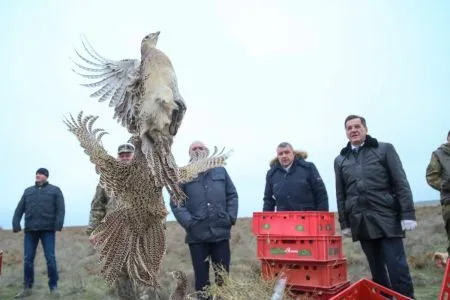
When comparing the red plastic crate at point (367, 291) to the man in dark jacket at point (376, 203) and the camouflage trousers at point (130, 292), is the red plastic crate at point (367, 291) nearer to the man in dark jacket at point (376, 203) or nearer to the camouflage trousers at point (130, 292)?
the man in dark jacket at point (376, 203)

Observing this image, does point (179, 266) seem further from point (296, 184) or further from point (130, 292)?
point (130, 292)

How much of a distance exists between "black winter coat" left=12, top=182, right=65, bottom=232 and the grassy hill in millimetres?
1252

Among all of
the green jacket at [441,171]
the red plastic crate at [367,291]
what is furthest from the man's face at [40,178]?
the green jacket at [441,171]

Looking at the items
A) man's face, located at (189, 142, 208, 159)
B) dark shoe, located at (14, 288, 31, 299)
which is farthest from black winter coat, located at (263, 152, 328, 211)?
dark shoe, located at (14, 288, 31, 299)

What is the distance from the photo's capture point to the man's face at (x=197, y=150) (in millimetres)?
4090

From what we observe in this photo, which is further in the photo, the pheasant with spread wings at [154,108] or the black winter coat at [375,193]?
the black winter coat at [375,193]

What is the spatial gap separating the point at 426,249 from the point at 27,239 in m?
8.55

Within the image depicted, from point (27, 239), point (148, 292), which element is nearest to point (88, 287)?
point (27, 239)

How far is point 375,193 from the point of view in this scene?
436 cm

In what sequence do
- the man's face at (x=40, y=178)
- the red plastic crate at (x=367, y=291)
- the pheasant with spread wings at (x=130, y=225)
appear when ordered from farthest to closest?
the man's face at (x=40, y=178)
the red plastic crate at (x=367, y=291)
the pheasant with spread wings at (x=130, y=225)

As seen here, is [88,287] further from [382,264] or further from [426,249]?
[426,249]

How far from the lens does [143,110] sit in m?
2.05

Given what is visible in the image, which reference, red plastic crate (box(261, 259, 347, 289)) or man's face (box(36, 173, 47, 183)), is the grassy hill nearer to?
red plastic crate (box(261, 259, 347, 289))

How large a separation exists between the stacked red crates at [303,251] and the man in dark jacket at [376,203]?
314mm
